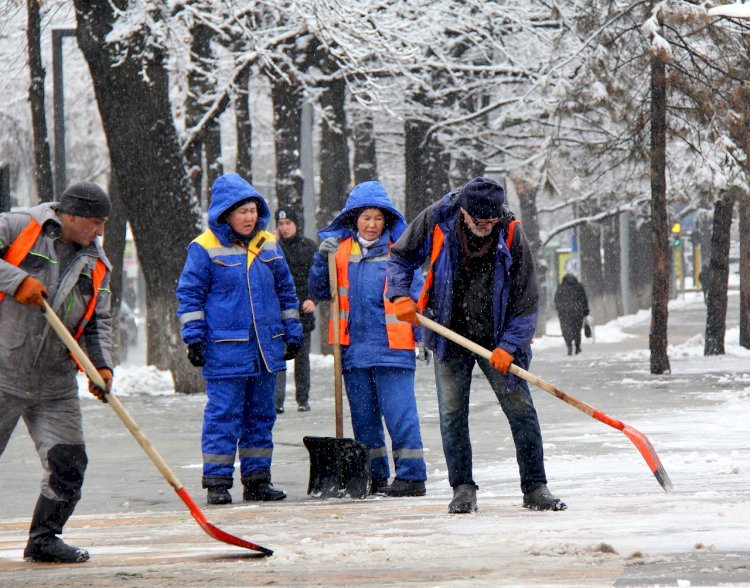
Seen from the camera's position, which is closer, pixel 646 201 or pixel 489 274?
pixel 489 274

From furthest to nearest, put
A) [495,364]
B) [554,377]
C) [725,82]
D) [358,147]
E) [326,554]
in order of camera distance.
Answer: [358,147]
[554,377]
[725,82]
[495,364]
[326,554]

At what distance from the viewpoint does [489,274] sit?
6820 mm

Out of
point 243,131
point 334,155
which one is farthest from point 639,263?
point 243,131

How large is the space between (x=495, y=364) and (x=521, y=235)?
638 mm

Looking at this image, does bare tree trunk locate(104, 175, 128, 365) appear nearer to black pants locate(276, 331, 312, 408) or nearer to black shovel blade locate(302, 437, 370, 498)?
black pants locate(276, 331, 312, 408)

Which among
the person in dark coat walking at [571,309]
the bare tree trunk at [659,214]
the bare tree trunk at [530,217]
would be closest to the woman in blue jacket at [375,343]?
the bare tree trunk at [659,214]

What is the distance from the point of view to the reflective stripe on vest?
5820 millimetres

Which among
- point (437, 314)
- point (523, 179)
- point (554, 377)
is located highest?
point (523, 179)

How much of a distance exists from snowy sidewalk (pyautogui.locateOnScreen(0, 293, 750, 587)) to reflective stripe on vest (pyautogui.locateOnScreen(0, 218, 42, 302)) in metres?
1.25

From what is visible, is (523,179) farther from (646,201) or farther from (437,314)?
(437,314)

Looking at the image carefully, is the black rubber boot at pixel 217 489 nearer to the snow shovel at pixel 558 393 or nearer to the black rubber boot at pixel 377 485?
the black rubber boot at pixel 377 485

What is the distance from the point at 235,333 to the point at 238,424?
0.52m

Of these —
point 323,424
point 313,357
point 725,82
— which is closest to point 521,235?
point 323,424

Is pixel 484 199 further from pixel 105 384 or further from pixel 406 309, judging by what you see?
pixel 105 384
